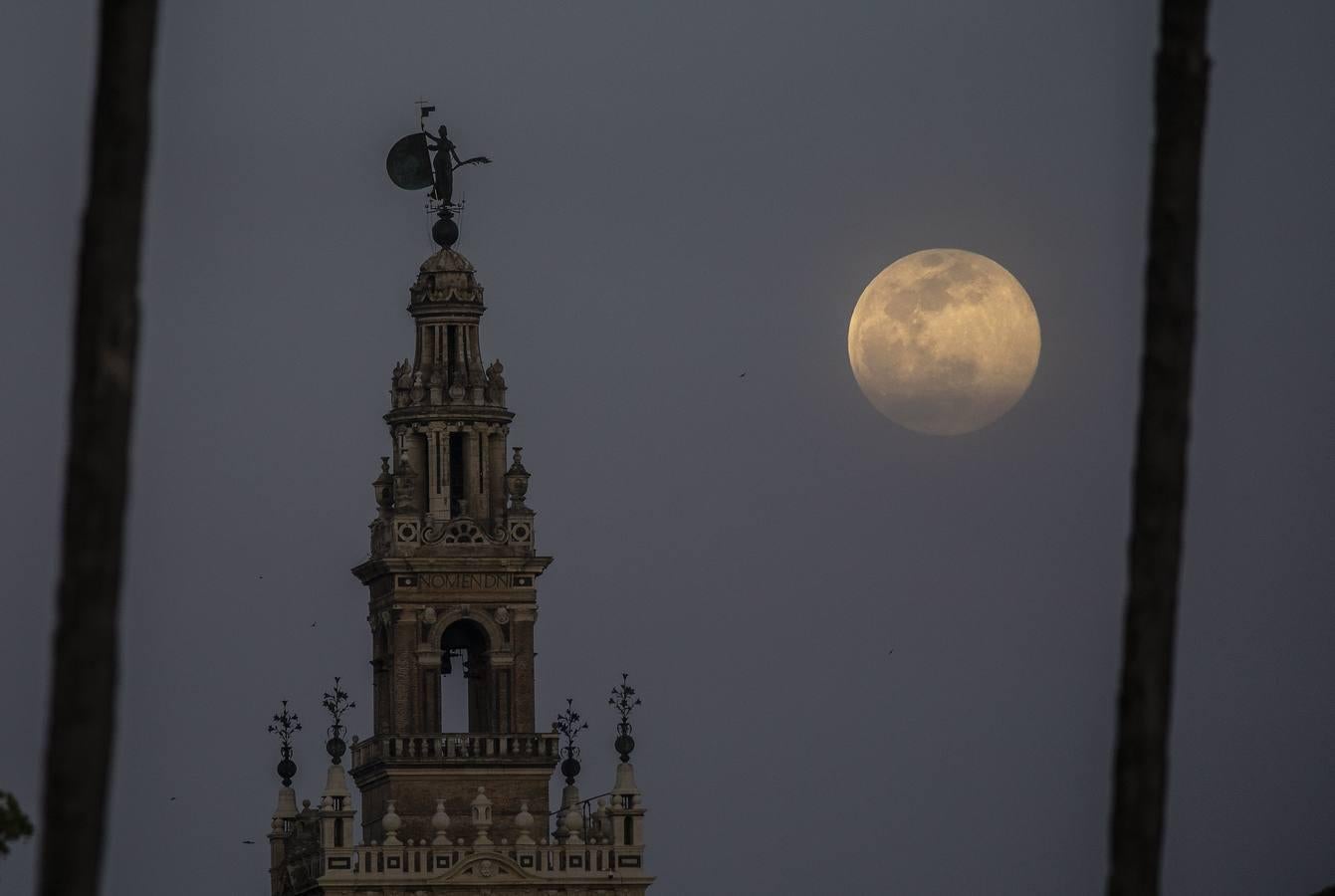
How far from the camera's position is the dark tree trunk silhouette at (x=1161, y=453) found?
48.1 metres

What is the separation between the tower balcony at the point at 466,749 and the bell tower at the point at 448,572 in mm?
30

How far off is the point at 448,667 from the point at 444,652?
0.50m

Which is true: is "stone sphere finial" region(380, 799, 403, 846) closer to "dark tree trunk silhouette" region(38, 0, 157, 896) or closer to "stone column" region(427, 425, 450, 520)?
"stone column" region(427, 425, 450, 520)

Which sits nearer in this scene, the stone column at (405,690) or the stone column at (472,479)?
the stone column at (405,690)

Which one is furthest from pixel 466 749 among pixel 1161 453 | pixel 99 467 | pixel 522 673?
pixel 99 467

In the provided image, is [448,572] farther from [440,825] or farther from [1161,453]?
[1161,453]

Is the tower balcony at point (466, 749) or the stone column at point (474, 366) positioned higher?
the stone column at point (474, 366)

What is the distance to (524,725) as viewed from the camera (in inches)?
5541

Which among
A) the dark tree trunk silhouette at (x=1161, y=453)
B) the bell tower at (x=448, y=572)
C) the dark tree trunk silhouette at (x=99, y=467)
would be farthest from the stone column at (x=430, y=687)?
the dark tree trunk silhouette at (x=99, y=467)

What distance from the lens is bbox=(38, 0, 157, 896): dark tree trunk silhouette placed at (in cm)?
4456

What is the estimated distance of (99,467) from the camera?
44875 mm

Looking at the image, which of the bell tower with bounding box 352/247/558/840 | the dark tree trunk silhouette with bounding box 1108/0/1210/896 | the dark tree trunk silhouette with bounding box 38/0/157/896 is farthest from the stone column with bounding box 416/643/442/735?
the dark tree trunk silhouette with bounding box 38/0/157/896

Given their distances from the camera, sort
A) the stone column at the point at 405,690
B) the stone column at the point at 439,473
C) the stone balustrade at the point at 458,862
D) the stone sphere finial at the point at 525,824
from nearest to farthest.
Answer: the stone balustrade at the point at 458,862
the stone sphere finial at the point at 525,824
the stone column at the point at 405,690
the stone column at the point at 439,473

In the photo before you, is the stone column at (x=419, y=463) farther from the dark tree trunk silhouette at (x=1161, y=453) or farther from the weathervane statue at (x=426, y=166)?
the dark tree trunk silhouette at (x=1161, y=453)
